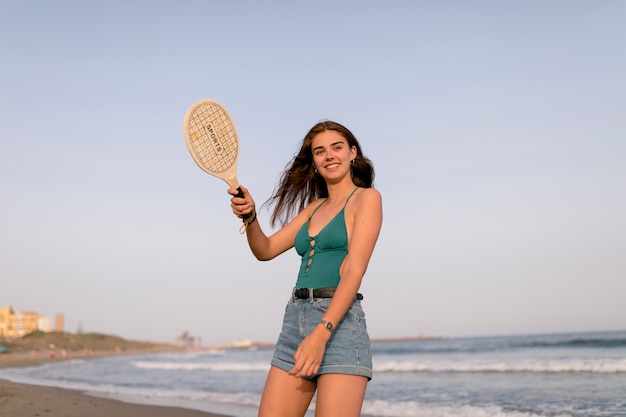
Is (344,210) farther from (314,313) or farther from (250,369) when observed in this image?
(250,369)

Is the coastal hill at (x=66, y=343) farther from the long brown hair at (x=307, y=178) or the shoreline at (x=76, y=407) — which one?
the long brown hair at (x=307, y=178)

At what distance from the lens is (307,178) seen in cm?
373

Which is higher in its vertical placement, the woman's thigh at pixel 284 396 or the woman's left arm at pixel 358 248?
the woman's left arm at pixel 358 248

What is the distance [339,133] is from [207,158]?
72cm

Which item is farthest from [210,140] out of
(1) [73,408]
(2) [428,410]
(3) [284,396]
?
(1) [73,408]

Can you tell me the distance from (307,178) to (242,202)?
0.74m

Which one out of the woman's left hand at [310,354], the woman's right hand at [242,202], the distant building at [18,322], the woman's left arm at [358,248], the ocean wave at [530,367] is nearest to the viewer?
the woman's left hand at [310,354]

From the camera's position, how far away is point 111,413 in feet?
30.7

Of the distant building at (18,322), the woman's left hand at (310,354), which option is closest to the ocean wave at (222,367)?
the woman's left hand at (310,354)

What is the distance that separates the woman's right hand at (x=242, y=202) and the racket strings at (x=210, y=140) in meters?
0.16

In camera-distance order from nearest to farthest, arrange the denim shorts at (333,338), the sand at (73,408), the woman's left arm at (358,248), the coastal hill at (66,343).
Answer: the woman's left arm at (358,248), the denim shorts at (333,338), the sand at (73,408), the coastal hill at (66,343)

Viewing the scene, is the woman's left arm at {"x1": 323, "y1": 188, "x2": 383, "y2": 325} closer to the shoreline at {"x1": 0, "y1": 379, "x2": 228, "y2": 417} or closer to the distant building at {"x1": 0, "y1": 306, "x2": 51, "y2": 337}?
the shoreline at {"x1": 0, "y1": 379, "x2": 228, "y2": 417}

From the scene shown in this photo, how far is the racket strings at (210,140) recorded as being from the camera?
3.17 meters

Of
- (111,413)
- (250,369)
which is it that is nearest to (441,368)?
(250,369)
